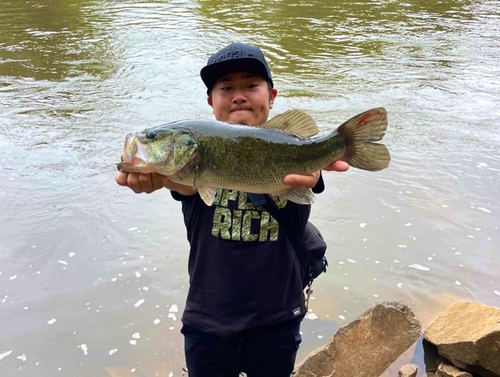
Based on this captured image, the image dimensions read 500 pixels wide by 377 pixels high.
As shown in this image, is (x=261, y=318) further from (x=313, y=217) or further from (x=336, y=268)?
(x=313, y=217)

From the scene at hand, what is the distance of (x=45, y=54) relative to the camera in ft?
43.0

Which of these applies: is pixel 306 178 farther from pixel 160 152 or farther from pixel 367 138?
pixel 160 152

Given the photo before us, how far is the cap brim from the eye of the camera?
7.91 ft

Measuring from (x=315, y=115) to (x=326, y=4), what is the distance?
1307 centimetres

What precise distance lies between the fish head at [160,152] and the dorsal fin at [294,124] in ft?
1.24

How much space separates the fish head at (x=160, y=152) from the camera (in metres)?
2.07

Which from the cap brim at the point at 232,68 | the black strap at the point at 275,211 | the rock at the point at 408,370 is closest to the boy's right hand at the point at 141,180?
the black strap at the point at 275,211

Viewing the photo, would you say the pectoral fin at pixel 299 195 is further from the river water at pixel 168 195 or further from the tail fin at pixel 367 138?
the river water at pixel 168 195

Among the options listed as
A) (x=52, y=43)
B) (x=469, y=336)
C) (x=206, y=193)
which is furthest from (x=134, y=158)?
(x=52, y=43)

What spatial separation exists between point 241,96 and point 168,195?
13.1 ft

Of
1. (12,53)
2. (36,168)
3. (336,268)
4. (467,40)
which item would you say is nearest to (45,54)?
(12,53)

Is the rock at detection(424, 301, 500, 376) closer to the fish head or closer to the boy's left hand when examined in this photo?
the boy's left hand

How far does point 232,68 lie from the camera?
244cm

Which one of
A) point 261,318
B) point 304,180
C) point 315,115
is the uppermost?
point 304,180
